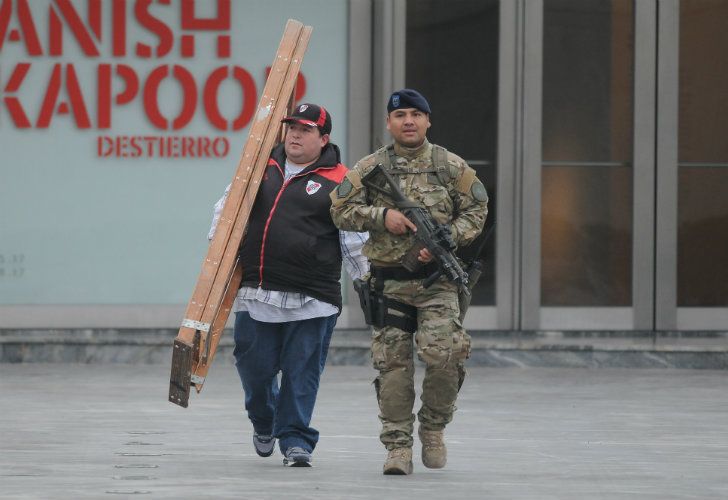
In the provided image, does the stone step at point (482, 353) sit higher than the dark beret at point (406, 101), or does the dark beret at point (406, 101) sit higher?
the dark beret at point (406, 101)

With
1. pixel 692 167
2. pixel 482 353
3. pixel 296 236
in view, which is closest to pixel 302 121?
pixel 296 236

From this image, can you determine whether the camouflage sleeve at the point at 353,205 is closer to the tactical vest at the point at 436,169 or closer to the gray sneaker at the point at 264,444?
the tactical vest at the point at 436,169

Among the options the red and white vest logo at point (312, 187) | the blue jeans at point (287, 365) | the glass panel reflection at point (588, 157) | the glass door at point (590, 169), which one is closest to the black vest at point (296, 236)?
the red and white vest logo at point (312, 187)

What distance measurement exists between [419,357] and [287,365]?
765mm

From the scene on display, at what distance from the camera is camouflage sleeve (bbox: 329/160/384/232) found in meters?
8.38

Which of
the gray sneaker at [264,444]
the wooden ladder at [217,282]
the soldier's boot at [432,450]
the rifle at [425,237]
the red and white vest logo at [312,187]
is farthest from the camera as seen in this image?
the gray sneaker at [264,444]

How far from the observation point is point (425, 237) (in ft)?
27.0

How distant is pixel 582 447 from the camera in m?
9.86

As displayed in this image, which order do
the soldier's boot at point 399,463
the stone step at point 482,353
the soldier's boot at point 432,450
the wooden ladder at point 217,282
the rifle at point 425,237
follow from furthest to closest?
1. the stone step at point 482,353
2. the wooden ladder at point 217,282
3. the soldier's boot at point 432,450
4. the soldier's boot at point 399,463
5. the rifle at point 425,237

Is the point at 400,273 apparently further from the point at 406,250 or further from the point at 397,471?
the point at 397,471

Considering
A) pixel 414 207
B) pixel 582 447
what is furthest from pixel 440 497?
pixel 582 447

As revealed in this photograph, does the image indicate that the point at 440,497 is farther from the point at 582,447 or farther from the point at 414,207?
the point at 582,447

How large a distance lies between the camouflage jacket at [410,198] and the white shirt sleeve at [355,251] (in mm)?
297

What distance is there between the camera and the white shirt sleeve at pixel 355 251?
8.84 meters
